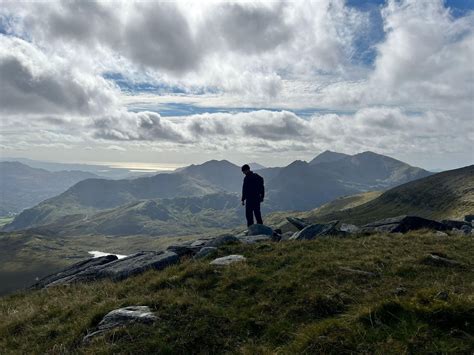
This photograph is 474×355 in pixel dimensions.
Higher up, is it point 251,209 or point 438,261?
point 251,209

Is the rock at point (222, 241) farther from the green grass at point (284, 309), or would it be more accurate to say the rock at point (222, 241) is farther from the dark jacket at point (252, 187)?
the dark jacket at point (252, 187)

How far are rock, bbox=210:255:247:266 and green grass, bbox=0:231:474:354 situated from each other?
615 millimetres

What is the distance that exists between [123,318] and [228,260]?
7.37 meters

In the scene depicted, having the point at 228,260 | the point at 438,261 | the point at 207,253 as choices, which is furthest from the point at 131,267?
the point at 438,261

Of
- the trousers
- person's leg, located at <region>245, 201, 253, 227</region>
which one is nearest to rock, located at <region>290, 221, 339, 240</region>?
the trousers

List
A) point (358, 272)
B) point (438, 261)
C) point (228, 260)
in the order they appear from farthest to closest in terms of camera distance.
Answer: point (228, 260) < point (438, 261) < point (358, 272)

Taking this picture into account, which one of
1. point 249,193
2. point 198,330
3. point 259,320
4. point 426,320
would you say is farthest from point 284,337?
point 249,193

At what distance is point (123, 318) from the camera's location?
12.0 meters

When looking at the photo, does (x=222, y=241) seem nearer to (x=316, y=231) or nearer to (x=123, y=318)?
(x=316, y=231)

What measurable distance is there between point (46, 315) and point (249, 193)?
784 inches

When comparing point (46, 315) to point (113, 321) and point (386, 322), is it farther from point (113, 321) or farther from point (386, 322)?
point (386, 322)

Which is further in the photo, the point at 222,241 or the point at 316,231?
the point at 316,231

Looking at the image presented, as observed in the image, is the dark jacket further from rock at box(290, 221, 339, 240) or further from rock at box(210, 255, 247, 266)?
Result: rock at box(210, 255, 247, 266)

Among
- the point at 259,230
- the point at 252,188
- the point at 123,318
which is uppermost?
the point at 252,188
